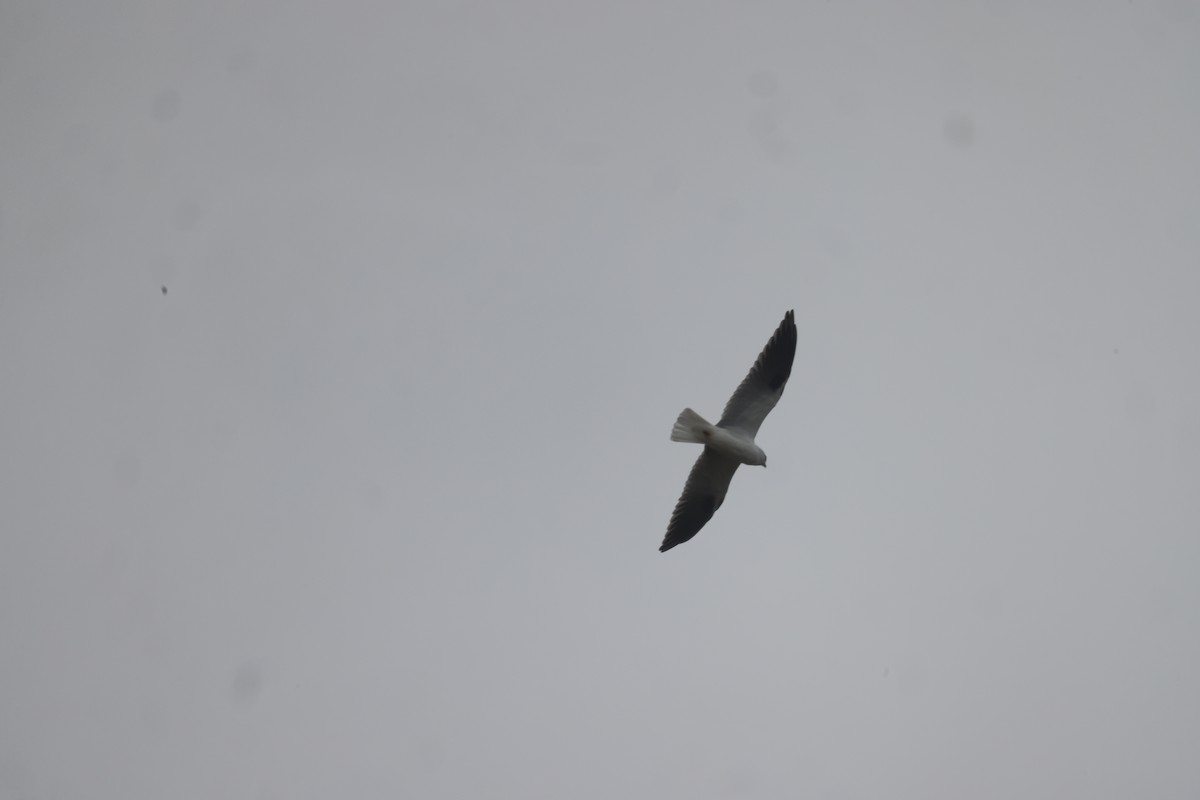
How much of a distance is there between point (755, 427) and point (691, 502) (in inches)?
56.8

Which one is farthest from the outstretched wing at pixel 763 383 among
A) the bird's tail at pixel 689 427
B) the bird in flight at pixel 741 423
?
the bird's tail at pixel 689 427

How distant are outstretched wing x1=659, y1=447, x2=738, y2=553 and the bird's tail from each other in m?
1.05

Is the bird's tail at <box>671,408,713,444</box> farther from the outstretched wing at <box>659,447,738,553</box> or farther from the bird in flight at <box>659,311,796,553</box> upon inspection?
the outstretched wing at <box>659,447,738,553</box>

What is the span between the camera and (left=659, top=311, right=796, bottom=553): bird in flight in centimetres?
1614

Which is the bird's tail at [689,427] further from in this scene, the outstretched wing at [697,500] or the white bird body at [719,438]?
the outstretched wing at [697,500]

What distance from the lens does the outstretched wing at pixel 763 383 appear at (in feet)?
54.4

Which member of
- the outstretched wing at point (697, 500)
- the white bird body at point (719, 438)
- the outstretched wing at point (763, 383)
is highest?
the outstretched wing at point (763, 383)

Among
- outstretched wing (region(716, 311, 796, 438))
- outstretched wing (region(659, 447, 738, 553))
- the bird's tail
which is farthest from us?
outstretched wing (region(659, 447, 738, 553))

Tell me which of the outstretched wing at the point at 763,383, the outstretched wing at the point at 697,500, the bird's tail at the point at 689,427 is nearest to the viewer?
the bird's tail at the point at 689,427

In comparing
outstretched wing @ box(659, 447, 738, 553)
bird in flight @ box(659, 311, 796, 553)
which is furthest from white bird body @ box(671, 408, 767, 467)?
outstretched wing @ box(659, 447, 738, 553)

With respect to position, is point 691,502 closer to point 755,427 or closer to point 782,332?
point 755,427

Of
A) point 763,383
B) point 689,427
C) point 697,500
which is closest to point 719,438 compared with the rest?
point 689,427

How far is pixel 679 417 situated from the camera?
15.9 m

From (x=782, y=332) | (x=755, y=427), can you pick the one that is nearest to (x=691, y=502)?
(x=755, y=427)
